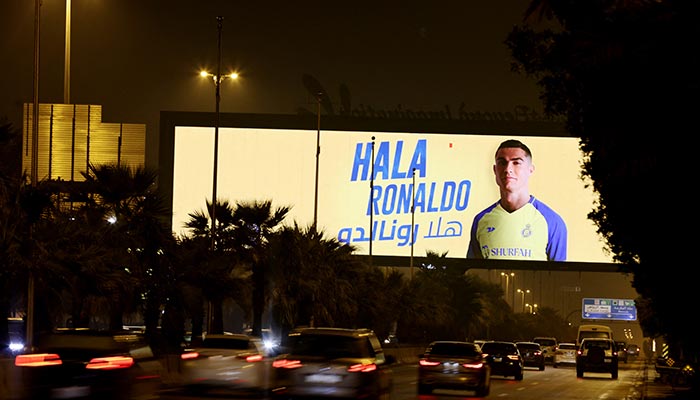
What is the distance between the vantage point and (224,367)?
78.0 feet

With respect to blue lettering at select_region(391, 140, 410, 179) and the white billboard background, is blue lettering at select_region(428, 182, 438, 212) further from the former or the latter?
blue lettering at select_region(391, 140, 410, 179)

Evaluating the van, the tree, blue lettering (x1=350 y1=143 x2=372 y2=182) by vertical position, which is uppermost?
blue lettering (x1=350 y1=143 x2=372 y2=182)

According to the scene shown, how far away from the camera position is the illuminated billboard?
75.8 metres

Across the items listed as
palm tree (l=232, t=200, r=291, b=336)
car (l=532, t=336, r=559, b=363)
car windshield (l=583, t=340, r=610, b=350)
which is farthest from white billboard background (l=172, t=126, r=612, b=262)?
car windshield (l=583, t=340, r=610, b=350)

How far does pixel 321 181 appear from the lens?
77.2 m

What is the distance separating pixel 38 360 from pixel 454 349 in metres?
15.3

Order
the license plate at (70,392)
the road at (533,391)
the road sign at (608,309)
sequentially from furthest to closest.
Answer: the road sign at (608,309) < the road at (533,391) < the license plate at (70,392)

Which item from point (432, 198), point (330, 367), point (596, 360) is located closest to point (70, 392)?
point (330, 367)

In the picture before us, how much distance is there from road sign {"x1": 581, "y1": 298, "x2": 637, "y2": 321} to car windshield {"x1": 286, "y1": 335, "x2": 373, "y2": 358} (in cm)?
9167

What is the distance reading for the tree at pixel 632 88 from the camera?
14.0 metres

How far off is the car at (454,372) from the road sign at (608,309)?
82.7 metres

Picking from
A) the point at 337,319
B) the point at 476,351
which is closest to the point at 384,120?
the point at 337,319

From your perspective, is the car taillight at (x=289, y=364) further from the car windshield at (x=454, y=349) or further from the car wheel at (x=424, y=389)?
the car windshield at (x=454, y=349)

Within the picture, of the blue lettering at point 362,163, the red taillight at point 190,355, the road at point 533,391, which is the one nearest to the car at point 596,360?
the road at point 533,391
